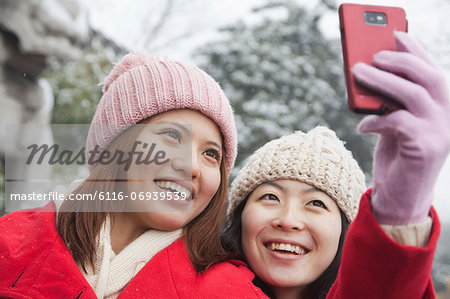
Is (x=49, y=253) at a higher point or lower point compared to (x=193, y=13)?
higher

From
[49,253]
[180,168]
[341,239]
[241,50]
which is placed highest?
[180,168]

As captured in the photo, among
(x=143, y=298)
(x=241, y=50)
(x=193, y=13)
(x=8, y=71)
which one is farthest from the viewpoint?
(x=193, y=13)

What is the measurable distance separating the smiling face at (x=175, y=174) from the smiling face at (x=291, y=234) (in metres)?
0.20

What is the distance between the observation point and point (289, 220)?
1401mm

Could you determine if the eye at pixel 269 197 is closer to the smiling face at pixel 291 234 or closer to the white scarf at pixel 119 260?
the smiling face at pixel 291 234

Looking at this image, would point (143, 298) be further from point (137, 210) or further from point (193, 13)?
point (193, 13)

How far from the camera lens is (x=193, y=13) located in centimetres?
716

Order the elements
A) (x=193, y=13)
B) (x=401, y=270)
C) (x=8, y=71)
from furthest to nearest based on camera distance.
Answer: (x=193, y=13) → (x=8, y=71) → (x=401, y=270)

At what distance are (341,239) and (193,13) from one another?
623cm

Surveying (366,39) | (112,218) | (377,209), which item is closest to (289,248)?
(377,209)

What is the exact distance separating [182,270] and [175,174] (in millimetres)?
306

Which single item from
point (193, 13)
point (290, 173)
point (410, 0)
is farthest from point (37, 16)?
point (410, 0)

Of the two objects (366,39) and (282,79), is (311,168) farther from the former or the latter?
(282,79)

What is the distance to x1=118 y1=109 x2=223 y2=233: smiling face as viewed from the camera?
55.7 inches
